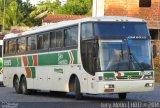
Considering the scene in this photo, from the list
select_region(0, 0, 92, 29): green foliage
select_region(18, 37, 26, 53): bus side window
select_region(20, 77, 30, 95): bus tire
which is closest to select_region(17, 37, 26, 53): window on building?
select_region(18, 37, 26, 53): bus side window

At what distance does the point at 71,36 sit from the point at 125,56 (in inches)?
117

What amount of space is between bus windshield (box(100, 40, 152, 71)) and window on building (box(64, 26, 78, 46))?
2.04 m

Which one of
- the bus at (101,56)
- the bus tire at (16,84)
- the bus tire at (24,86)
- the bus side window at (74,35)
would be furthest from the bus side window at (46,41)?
the bus tire at (16,84)

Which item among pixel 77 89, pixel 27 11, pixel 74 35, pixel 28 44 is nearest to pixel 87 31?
pixel 74 35

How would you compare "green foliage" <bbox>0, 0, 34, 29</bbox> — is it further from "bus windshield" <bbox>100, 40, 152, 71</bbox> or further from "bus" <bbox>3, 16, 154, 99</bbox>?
"bus windshield" <bbox>100, 40, 152, 71</bbox>

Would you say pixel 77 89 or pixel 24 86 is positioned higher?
pixel 77 89

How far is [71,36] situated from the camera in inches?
857

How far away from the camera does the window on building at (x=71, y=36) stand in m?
21.4

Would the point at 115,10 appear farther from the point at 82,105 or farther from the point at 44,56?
the point at 82,105

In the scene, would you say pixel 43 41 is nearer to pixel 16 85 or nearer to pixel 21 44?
pixel 21 44

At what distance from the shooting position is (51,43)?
23812 mm

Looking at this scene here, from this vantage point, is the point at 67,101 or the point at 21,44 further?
the point at 21,44

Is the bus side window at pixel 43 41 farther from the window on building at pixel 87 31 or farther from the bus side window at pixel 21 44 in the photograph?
the window on building at pixel 87 31

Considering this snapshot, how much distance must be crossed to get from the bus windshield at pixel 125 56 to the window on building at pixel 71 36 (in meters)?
2.04
